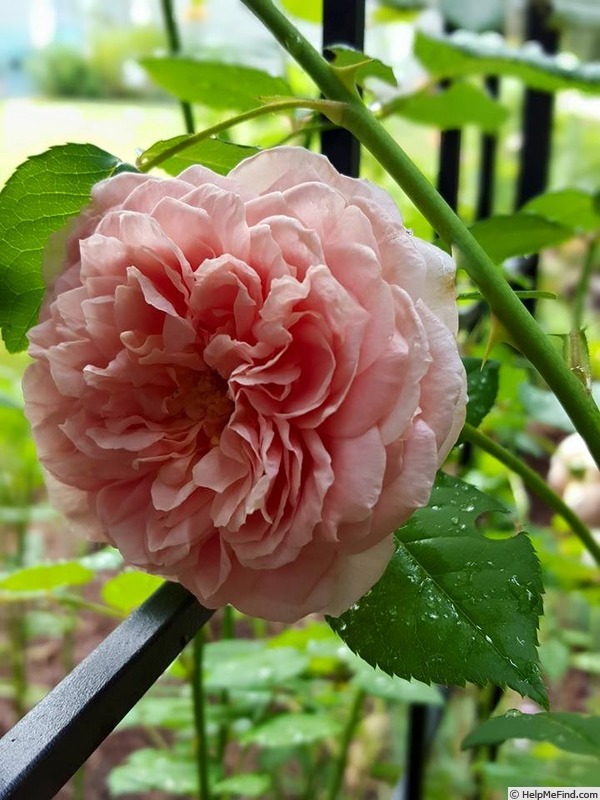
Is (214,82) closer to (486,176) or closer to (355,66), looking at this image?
(355,66)

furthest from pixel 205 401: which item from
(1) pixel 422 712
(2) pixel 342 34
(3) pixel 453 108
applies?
(1) pixel 422 712

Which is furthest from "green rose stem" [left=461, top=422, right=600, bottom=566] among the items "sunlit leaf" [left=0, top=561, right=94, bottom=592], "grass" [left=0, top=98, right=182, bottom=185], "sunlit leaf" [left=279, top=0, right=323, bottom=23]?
"grass" [left=0, top=98, right=182, bottom=185]

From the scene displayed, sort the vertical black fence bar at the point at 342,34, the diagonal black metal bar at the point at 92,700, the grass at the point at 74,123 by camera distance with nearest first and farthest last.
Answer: the diagonal black metal bar at the point at 92,700 < the vertical black fence bar at the point at 342,34 < the grass at the point at 74,123

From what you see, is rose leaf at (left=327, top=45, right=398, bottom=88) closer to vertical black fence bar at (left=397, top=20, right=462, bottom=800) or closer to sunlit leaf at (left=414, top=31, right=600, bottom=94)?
sunlit leaf at (left=414, top=31, right=600, bottom=94)

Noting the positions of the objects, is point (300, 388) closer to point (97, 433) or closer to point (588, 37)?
point (97, 433)

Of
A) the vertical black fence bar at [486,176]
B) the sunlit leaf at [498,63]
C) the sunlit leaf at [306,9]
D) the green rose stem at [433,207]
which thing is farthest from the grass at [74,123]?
the green rose stem at [433,207]

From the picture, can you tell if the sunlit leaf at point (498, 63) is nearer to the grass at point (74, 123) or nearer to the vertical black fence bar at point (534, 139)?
the vertical black fence bar at point (534, 139)

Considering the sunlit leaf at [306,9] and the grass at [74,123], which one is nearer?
the sunlit leaf at [306,9]

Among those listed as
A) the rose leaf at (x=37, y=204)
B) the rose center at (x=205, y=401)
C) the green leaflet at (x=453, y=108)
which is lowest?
the rose center at (x=205, y=401)
